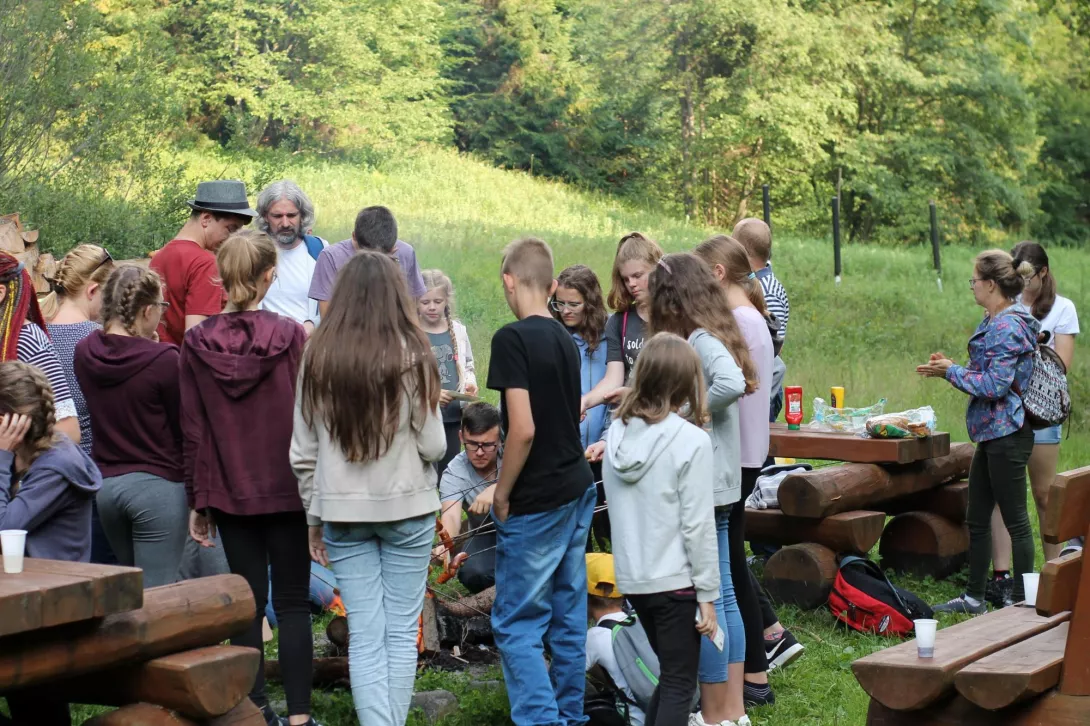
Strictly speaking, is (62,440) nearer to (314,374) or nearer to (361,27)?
(314,374)

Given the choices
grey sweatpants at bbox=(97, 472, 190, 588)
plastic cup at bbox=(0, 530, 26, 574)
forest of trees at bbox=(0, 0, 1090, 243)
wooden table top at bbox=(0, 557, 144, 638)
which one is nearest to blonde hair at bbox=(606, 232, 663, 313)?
grey sweatpants at bbox=(97, 472, 190, 588)

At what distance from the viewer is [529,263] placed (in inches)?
168

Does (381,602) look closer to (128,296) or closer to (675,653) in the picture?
(675,653)

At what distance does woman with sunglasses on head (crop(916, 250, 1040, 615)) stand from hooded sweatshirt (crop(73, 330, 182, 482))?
146 inches

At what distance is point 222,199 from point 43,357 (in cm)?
145

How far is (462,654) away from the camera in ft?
17.9

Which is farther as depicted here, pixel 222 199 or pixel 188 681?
pixel 222 199

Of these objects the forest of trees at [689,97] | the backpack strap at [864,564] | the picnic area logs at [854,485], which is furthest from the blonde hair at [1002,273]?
the forest of trees at [689,97]

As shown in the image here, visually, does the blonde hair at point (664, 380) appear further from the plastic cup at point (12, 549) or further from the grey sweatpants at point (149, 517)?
the plastic cup at point (12, 549)

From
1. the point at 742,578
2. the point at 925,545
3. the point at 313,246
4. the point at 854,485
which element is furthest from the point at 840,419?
the point at 313,246

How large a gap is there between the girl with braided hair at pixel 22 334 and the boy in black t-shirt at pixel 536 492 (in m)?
1.69

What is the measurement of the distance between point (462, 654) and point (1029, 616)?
2.47m

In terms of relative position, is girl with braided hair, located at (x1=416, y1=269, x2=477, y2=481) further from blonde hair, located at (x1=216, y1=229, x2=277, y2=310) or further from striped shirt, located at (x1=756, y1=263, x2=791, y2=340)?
blonde hair, located at (x1=216, y1=229, x2=277, y2=310)

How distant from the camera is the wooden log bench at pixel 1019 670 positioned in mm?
3367
